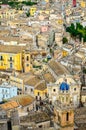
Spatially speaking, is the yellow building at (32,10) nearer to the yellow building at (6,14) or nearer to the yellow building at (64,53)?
the yellow building at (6,14)

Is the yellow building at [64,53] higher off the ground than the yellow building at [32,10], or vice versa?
the yellow building at [32,10]

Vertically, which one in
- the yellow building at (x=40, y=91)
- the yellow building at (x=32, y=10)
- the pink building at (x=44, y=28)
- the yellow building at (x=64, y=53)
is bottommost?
the yellow building at (x=40, y=91)

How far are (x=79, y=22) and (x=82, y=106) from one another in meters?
35.9

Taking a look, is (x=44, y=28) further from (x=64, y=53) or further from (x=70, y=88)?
(x=70, y=88)

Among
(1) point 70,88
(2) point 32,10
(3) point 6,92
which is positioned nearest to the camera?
(1) point 70,88

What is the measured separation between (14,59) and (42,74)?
15.8ft

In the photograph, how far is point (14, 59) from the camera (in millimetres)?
42156

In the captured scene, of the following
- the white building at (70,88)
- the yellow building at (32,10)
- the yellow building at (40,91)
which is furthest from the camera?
the yellow building at (32,10)

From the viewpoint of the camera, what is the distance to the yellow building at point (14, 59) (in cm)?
4188

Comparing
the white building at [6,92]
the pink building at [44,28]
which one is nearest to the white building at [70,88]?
the white building at [6,92]

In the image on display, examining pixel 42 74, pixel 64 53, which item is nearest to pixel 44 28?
pixel 64 53

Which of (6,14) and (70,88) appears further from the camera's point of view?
(6,14)

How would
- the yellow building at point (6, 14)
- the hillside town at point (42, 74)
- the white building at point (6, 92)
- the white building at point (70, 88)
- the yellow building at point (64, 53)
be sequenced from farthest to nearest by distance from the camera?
the yellow building at point (6, 14) → the yellow building at point (64, 53) → the white building at point (6, 92) → the white building at point (70, 88) → the hillside town at point (42, 74)

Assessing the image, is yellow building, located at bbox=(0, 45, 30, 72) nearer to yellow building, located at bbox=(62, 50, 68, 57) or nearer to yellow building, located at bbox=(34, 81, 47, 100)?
yellow building, located at bbox=(62, 50, 68, 57)
